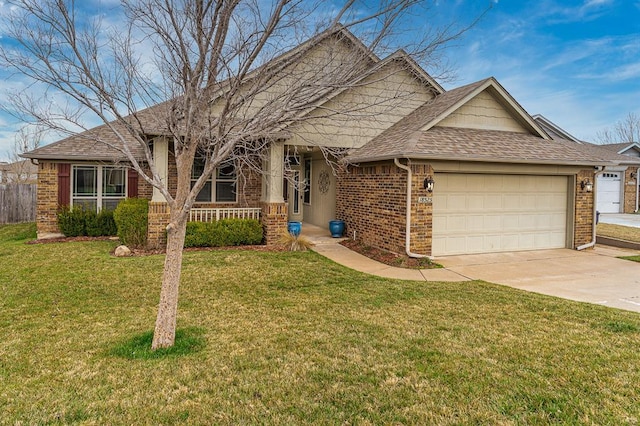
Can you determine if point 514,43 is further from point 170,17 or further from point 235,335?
point 235,335

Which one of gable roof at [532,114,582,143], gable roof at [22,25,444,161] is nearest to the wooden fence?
gable roof at [22,25,444,161]

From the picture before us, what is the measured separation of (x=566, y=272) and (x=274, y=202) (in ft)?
24.4

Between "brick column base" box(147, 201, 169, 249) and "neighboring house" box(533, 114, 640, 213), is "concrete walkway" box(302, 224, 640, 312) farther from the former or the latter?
"neighboring house" box(533, 114, 640, 213)

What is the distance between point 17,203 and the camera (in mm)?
17016

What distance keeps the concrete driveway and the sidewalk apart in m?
0.50

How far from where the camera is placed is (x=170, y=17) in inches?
176

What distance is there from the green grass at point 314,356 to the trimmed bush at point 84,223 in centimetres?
546

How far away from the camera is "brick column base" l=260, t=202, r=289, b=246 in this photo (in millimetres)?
11602

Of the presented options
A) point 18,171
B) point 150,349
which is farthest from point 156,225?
point 18,171

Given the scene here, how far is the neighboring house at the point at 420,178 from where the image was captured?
1007cm

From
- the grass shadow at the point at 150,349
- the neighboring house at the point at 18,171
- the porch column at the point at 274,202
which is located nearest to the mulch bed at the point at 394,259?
the porch column at the point at 274,202

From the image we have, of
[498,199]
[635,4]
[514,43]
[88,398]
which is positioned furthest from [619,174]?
[88,398]

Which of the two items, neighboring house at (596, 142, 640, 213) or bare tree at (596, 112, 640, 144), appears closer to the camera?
neighboring house at (596, 142, 640, 213)

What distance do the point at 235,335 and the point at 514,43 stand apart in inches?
494
